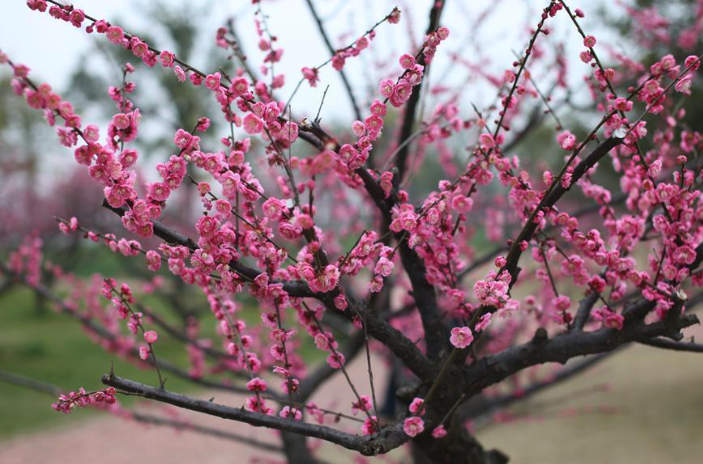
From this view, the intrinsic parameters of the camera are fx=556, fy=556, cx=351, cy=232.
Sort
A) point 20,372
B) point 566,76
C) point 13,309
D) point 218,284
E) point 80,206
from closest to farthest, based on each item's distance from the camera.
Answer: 1. point 218,284
2. point 566,76
3. point 20,372
4. point 13,309
5. point 80,206

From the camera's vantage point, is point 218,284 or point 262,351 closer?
point 218,284

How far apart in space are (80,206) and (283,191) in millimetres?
17445

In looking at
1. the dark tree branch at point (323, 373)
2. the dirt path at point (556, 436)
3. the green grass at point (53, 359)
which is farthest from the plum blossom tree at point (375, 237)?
the green grass at point (53, 359)

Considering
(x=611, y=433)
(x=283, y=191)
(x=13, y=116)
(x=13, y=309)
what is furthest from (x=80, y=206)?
(x=283, y=191)

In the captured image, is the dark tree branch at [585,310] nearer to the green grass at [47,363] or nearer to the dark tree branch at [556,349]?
the dark tree branch at [556,349]

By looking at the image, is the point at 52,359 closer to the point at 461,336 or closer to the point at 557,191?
the point at 461,336

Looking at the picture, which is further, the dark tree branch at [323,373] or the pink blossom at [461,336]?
the dark tree branch at [323,373]

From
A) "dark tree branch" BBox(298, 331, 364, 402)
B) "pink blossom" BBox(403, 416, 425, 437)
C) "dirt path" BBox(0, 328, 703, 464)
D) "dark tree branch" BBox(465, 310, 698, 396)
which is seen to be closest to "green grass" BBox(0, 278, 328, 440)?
"dirt path" BBox(0, 328, 703, 464)

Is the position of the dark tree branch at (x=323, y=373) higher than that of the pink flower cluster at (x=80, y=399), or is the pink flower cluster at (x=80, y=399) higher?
the dark tree branch at (x=323, y=373)

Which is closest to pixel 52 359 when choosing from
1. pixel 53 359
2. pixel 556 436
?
pixel 53 359

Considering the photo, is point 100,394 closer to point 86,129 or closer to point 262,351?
point 86,129

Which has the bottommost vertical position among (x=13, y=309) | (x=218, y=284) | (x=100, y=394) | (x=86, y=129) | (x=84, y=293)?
(x=100, y=394)

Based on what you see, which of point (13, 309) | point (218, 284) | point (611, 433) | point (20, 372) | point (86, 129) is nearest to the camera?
point (86, 129)

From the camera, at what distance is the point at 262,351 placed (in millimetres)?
5523
